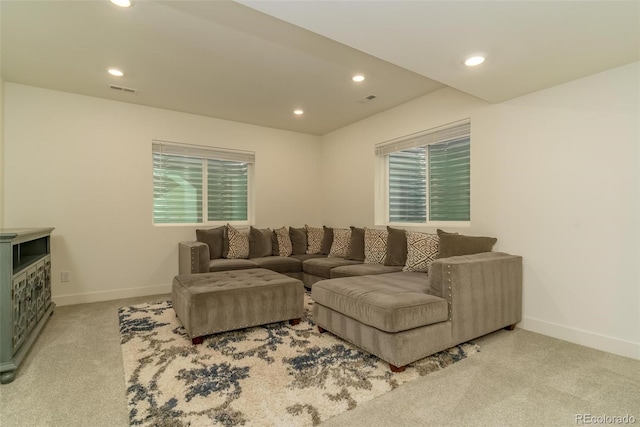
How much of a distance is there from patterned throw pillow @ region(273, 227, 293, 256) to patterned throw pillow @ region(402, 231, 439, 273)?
1.85 metres

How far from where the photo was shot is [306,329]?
111 inches

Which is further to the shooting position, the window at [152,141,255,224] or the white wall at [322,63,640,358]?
Answer: the window at [152,141,255,224]

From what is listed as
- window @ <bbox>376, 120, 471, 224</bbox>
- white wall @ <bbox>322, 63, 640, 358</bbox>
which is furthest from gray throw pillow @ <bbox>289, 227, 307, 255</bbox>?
white wall @ <bbox>322, 63, 640, 358</bbox>

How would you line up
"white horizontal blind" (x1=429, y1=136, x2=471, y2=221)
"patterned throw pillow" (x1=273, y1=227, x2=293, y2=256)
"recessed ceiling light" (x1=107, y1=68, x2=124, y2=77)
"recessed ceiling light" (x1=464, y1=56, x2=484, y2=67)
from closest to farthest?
"recessed ceiling light" (x1=464, y1=56, x2=484, y2=67) → "recessed ceiling light" (x1=107, y1=68, x2=124, y2=77) → "white horizontal blind" (x1=429, y1=136, x2=471, y2=221) → "patterned throw pillow" (x1=273, y1=227, x2=293, y2=256)

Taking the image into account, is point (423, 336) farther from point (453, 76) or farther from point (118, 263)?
point (118, 263)

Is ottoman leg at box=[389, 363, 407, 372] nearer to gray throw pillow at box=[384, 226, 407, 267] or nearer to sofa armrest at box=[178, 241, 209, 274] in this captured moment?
gray throw pillow at box=[384, 226, 407, 267]

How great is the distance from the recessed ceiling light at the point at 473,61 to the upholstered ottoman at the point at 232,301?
2.23 metres

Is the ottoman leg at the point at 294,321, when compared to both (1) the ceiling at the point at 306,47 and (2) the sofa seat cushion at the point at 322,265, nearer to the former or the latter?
(2) the sofa seat cushion at the point at 322,265

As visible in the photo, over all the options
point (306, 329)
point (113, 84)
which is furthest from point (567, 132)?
point (113, 84)

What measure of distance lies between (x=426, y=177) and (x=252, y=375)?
9.91ft

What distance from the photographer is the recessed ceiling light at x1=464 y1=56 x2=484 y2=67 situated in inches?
85.7

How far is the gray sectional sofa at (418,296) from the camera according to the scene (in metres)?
2.07

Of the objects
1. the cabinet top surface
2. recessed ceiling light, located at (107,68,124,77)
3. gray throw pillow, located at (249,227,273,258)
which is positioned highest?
recessed ceiling light, located at (107,68,124,77)

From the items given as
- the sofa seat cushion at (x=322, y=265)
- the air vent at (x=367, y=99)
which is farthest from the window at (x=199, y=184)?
the air vent at (x=367, y=99)
